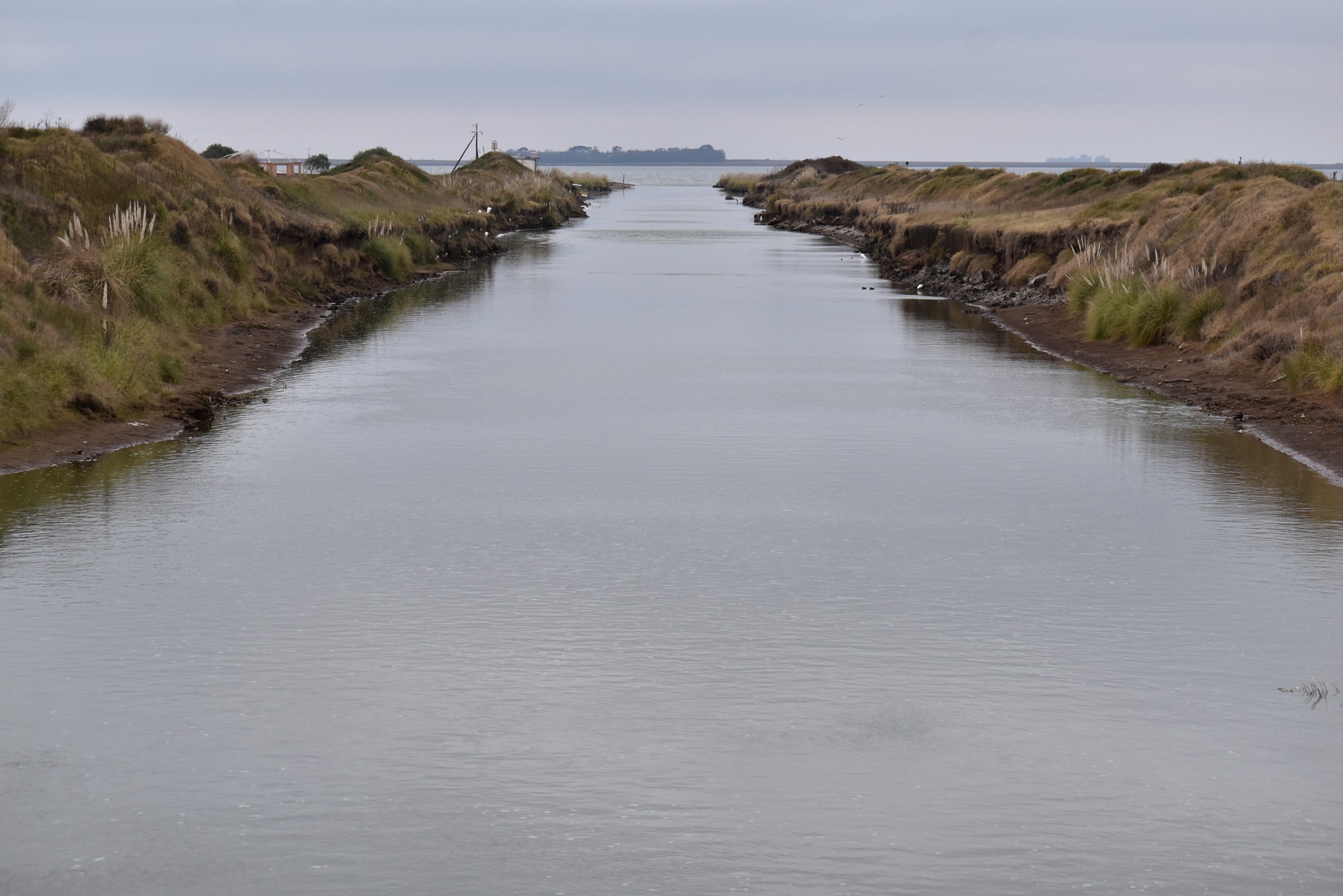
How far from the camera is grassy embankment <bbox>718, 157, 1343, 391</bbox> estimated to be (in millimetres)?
23812

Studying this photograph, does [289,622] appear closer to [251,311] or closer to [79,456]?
[79,456]

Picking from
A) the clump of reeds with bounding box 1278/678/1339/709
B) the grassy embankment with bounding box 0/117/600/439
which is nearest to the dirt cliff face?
the clump of reeds with bounding box 1278/678/1339/709

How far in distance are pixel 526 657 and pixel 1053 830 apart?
3.84 metres

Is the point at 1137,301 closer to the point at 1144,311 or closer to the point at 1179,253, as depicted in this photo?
the point at 1144,311

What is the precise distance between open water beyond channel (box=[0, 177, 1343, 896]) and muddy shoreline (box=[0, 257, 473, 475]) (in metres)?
0.61

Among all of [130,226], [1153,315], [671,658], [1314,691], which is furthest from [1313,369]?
[130,226]

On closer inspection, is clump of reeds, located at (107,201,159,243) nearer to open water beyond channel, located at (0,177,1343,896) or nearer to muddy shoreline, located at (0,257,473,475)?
muddy shoreline, located at (0,257,473,475)

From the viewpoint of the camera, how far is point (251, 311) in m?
31.9

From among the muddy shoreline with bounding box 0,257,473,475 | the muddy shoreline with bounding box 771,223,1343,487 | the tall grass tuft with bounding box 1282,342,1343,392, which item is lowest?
the muddy shoreline with bounding box 0,257,473,475

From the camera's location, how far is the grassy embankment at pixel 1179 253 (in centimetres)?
2381

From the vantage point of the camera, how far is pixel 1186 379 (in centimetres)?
2409

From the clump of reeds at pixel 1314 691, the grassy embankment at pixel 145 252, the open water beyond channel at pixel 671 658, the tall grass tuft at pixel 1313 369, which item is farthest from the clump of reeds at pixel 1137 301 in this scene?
the clump of reeds at pixel 1314 691

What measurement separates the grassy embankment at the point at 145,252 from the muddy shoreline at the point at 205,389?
0.83 ft

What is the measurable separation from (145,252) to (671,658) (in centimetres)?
1967
